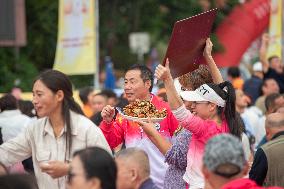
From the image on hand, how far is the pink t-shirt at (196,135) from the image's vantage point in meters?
7.55

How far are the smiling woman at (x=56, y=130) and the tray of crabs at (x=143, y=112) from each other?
128cm

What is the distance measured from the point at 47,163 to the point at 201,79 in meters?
2.16

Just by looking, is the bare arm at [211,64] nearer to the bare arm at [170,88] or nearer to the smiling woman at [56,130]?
the bare arm at [170,88]

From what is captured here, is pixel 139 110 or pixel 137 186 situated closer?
pixel 137 186

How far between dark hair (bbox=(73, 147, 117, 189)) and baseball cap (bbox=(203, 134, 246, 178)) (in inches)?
21.8

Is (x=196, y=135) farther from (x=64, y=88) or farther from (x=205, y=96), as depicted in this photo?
(x=64, y=88)

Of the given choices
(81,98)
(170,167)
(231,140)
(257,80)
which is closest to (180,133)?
(170,167)

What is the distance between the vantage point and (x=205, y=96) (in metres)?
7.84

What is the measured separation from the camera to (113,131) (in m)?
8.92

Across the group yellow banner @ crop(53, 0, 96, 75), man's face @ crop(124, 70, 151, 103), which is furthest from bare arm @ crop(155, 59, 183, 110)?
yellow banner @ crop(53, 0, 96, 75)

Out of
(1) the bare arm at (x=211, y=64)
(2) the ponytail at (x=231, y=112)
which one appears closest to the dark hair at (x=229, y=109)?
(2) the ponytail at (x=231, y=112)

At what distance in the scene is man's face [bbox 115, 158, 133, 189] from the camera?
6277 mm

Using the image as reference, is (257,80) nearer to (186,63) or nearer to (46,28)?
(186,63)

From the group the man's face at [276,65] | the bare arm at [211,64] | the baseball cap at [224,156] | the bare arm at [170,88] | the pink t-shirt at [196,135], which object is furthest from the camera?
the man's face at [276,65]
